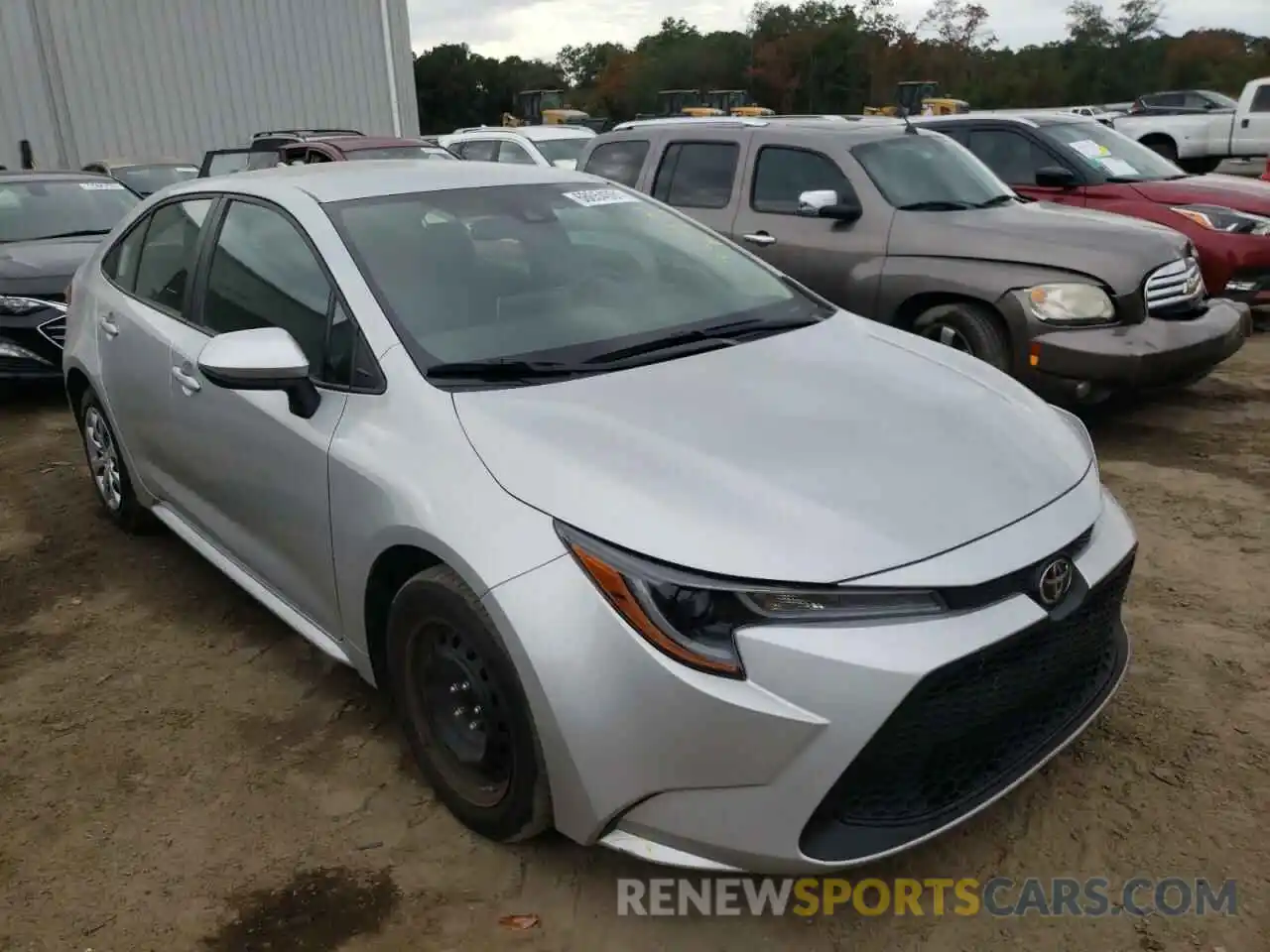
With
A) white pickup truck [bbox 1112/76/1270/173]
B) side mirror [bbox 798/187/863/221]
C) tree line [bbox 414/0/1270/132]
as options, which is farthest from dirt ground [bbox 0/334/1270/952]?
tree line [bbox 414/0/1270/132]

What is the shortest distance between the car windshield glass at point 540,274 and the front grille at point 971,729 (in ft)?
4.29

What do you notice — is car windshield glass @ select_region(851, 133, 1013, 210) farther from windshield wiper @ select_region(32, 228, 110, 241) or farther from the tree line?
the tree line

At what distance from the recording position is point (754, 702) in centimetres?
199

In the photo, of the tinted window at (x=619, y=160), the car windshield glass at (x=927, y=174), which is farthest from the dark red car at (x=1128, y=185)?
the tinted window at (x=619, y=160)

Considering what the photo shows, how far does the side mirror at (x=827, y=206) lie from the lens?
18.9 ft

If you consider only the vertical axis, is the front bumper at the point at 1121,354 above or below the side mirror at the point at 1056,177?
below

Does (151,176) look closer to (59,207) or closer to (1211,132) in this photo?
(59,207)

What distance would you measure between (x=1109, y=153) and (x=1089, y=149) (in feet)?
0.66

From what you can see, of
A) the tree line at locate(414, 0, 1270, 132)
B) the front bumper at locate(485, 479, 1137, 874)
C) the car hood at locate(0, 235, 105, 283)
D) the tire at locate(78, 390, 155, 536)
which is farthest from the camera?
the tree line at locate(414, 0, 1270, 132)

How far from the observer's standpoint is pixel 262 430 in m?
3.05

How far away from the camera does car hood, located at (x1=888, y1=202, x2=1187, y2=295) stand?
17.3ft

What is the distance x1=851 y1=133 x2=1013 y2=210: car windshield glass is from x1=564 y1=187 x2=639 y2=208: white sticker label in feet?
8.76

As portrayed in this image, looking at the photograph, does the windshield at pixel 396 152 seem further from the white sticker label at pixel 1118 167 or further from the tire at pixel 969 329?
the tire at pixel 969 329

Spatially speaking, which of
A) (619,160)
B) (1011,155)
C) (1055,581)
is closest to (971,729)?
(1055,581)
